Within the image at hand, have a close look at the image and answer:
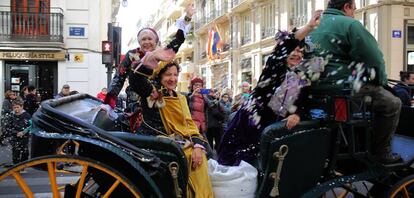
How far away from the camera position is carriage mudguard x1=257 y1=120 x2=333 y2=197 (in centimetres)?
328

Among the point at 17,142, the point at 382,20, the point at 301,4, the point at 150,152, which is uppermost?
the point at 301,4

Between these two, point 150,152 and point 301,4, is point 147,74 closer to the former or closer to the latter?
point 150,152

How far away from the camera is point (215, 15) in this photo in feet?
121

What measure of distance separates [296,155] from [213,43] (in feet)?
104

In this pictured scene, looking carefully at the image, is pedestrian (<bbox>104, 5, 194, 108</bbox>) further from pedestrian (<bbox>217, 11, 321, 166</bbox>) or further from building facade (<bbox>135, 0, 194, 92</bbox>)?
building facade (<bbox>135, 0, 194, 92</bbox>)

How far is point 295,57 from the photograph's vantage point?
3.69 m

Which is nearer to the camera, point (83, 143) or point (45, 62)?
point (83, 143)

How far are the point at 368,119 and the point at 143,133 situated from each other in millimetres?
1701

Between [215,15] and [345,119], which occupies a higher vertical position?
[215,15]

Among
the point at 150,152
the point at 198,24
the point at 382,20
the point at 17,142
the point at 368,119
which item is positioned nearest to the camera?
the point at 150,152

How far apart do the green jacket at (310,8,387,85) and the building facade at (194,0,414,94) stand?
10.2ft

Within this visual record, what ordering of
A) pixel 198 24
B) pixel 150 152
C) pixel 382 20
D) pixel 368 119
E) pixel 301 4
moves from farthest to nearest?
pixel 198 24
pixel 301 4
pixel 382 20
pixel 368 119
pixel 150 152

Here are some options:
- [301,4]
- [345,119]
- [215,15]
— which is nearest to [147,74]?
[345,119]

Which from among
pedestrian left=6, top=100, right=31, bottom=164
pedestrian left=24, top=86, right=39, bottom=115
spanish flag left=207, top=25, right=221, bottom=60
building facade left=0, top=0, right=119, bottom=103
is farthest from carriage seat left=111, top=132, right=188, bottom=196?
spanish flag left=207, top=25, right=221, bottom=60
